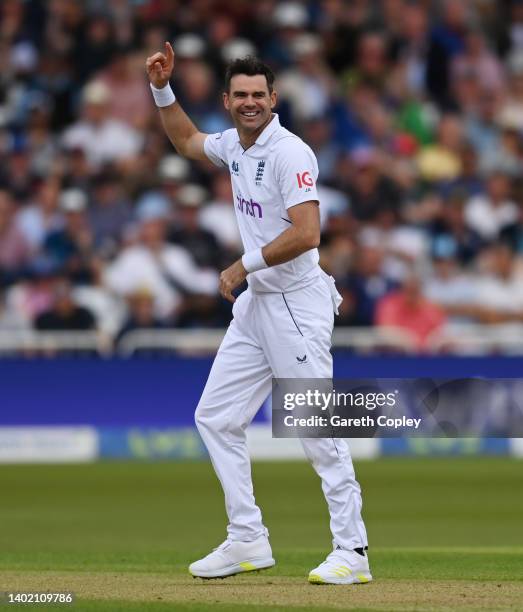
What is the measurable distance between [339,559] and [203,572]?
0.60 meters

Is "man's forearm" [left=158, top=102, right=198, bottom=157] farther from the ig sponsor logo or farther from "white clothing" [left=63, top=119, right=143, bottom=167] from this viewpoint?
"white clothing" [left=63, top=119, right=143, bottom=167]

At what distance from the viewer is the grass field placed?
5922 millimetres

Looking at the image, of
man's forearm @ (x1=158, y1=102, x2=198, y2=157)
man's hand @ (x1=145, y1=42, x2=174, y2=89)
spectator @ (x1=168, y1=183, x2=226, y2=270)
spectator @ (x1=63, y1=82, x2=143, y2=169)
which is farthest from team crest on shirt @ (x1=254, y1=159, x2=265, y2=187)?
spectator @ (x1=63, y1=82, x2=143, y2=169)

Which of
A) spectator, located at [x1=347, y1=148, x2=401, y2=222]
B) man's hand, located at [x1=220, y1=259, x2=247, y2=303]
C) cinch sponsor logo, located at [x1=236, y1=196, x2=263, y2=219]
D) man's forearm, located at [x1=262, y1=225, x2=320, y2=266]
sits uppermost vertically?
cinch sponsor logo, located at [x1=236, y1=196, x2=263, y2=219]

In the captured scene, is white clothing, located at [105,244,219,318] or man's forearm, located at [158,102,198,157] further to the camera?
white clothing, located at [105,244,219,318]

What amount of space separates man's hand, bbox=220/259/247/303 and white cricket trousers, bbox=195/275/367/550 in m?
0.28

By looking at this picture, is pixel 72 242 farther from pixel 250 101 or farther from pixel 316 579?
pixel 316 579

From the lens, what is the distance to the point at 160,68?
6.76m

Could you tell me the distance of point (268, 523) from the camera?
9.43 metres

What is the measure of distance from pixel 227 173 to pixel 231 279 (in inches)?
339

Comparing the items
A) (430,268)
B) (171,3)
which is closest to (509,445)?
→ (430,268)

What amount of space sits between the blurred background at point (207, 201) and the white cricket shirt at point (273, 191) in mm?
6958

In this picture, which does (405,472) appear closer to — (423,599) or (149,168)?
(149,168)

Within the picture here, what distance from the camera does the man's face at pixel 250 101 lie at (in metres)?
6.24
